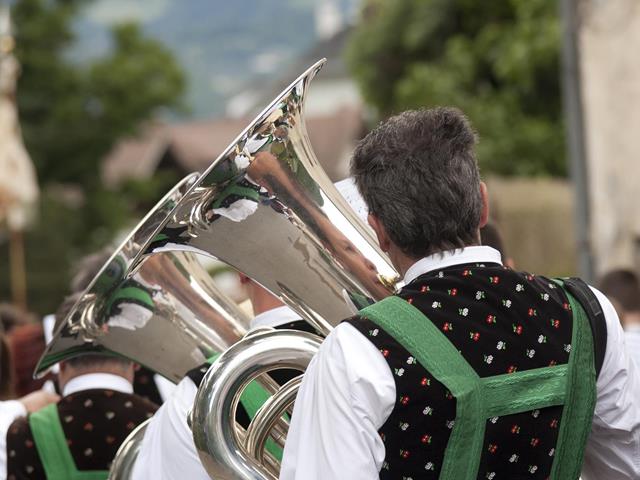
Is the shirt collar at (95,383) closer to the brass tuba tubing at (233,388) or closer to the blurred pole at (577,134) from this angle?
the brass tuba tubing at (233,388)

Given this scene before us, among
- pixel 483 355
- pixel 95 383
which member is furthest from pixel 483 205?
pixel 95 383

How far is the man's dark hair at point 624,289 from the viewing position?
550cm

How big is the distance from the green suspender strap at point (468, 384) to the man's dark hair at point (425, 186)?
131 mm

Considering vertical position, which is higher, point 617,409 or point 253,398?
point 253,398

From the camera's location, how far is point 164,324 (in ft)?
9.64

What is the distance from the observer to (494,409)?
2002mm

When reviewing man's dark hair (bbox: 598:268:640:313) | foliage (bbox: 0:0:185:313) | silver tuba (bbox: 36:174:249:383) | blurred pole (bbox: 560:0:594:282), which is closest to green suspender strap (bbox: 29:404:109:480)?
silver tuba (bbox: 36:174:249:383)

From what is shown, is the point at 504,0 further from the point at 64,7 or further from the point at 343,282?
the point at 343,282

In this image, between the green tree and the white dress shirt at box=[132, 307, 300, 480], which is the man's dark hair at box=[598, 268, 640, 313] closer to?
the white dress shirt at box=[132, 307, 300, 480]

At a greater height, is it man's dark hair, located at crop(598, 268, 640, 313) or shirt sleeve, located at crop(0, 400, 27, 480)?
shirt sleeve, located at crop(0, 400, 27, 480)

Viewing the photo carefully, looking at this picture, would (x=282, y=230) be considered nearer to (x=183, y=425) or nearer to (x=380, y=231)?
(x=380, y=231)

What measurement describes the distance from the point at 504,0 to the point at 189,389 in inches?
713

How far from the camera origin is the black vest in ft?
6.40

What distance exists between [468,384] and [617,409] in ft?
1.15
